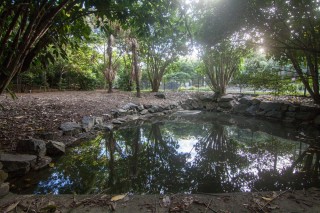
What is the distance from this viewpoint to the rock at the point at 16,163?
3232 millimetres

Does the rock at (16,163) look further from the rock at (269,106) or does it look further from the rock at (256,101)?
the rock at (256,101)

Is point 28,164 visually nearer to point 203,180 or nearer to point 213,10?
point 203,180

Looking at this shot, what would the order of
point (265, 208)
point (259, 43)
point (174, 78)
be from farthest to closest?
point (174, 78) → point (259, 43) → point (265, 208)

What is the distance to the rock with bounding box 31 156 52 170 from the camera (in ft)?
11.8

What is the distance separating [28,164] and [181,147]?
120 inches

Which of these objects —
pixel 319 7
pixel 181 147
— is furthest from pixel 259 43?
pixel 181 147

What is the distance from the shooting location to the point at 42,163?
3.72m

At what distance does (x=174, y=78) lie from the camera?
3172 centimetres

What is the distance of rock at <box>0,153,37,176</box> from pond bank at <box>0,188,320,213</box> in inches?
36.2

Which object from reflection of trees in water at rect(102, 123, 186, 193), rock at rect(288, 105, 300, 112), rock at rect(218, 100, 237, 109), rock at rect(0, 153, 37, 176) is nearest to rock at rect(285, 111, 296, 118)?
rock at rect(288, 105, 300, 112)

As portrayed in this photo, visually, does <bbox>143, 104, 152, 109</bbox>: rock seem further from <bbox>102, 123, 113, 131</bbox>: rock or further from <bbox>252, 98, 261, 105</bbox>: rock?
<bbox>252, 98, 261, 105</bbox>: rock

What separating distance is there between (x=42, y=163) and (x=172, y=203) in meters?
2.53

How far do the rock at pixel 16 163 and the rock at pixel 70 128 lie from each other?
5.83ft

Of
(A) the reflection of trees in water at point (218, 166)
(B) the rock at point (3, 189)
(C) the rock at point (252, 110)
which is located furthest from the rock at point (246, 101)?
(B) the rock at point (3, 189)
